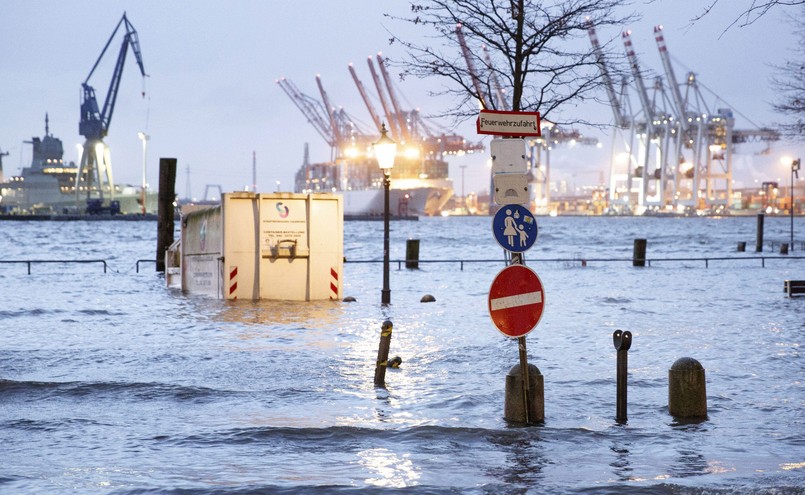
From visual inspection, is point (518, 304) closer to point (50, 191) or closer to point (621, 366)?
point (621, 366)

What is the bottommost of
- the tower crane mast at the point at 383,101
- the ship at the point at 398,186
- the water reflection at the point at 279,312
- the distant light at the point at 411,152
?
the water reflection at the point at 279,312

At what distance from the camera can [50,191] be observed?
590 feet

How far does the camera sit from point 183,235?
82.0 ft

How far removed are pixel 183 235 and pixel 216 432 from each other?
1662 cm

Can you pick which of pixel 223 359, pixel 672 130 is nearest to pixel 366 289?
pixel 223 359

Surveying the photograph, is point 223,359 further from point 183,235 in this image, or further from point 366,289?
point 366,289

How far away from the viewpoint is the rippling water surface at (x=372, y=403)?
7348mm

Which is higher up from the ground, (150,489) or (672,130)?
(672,130)

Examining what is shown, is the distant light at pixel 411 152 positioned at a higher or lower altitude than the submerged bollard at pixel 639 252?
higher

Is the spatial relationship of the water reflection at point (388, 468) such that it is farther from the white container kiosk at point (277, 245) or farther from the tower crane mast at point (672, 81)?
the tower crane mast at point (672, 81)

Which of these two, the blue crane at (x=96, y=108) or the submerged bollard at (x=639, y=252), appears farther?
the blue crane at (x=96, y=108)

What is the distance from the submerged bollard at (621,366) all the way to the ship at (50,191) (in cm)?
16795

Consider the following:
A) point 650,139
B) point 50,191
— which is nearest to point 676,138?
point 650,139

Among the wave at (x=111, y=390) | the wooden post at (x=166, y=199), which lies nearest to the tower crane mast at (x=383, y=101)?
the wooden post at (x=166, y=199)
